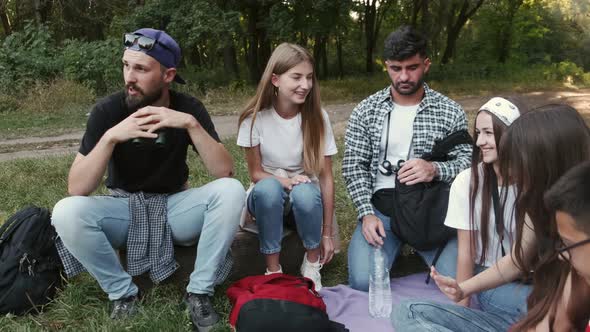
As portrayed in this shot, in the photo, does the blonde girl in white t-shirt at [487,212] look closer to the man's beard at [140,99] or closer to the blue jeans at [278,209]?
the blue jeans at [278,209]

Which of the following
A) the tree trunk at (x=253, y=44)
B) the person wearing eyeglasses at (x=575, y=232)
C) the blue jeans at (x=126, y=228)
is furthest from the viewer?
the tree trunk at (x=253, y=44)

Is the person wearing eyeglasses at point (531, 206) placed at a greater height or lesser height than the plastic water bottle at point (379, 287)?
greater

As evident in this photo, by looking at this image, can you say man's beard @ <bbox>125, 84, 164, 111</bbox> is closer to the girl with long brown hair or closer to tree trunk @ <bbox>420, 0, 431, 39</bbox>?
the girl with long brown hair

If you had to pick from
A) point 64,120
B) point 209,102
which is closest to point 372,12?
point 209,102

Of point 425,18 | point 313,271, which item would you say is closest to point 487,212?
point 313,271

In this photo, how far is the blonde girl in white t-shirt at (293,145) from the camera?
337cm

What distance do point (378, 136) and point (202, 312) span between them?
1582mm

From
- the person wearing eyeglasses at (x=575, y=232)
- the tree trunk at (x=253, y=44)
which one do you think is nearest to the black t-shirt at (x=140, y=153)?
the person wearing eyeglasses at (x=575, y=232)

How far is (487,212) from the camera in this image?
275cm

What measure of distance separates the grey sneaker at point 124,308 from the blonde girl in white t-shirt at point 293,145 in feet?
2.66

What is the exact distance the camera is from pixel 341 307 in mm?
3201

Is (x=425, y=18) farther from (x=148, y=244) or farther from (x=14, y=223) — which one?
(x=14, y=223)

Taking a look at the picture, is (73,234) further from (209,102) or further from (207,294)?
(209,102)

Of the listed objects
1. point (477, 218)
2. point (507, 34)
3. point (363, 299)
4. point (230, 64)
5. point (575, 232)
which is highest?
point (575, 232)
